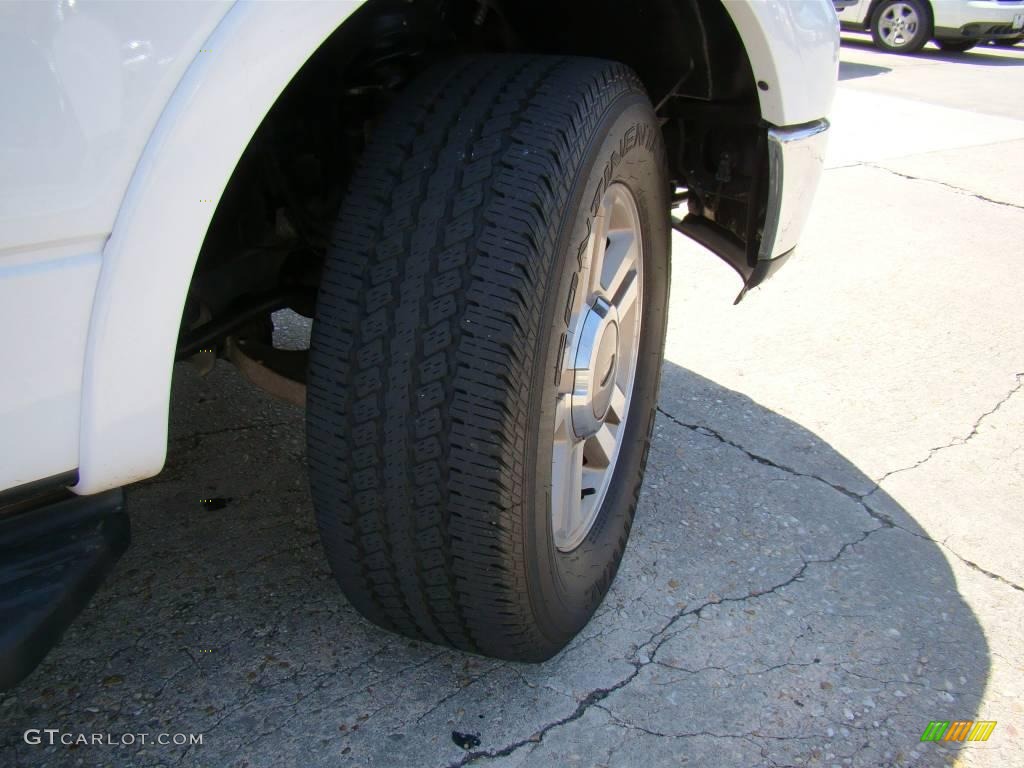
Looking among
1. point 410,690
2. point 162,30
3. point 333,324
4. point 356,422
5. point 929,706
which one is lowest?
point 929,706

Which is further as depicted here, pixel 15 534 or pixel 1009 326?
pixel 1009 326

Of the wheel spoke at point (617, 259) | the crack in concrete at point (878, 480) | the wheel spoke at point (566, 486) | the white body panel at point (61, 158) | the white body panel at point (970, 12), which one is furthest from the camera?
the white body panel at point (970, 12)

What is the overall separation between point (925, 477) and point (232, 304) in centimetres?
197

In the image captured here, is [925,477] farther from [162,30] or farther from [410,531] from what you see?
[162,30]

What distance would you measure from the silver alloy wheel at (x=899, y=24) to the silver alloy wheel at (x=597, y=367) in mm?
11560

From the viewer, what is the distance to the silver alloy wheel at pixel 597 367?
5.79ft

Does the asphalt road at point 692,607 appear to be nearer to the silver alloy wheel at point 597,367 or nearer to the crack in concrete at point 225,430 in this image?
the crack in concrete at point 225,430

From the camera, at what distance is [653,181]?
195 cm

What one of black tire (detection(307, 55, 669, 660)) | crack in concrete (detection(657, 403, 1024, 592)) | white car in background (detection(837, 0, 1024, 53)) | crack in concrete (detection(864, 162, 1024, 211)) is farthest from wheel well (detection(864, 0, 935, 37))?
black tire (detection(307, 55, 669, 660))

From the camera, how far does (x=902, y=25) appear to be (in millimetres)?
12000

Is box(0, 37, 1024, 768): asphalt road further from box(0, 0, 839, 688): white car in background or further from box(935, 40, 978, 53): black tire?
box(935, 40, 978, 53): black tire

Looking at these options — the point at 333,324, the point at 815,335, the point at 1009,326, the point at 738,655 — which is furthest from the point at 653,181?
the point at 1009,326

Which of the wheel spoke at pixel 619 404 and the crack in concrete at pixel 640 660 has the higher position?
the wheel spoke at pixel 619 404

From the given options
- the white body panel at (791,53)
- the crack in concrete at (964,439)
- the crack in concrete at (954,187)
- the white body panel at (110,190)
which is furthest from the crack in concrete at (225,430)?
the crack in concrete at (954,187)
